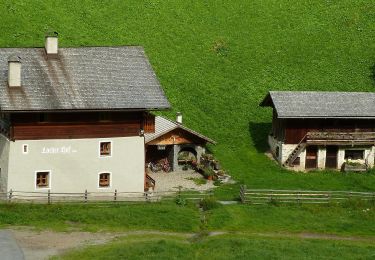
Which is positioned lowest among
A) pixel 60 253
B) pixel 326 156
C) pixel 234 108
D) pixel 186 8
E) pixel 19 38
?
pixel 60 253

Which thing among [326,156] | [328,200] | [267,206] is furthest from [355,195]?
[326,156]

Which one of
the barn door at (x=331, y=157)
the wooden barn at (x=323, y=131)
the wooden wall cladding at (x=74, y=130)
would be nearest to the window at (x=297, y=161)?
the wooden barn at (x=323, y=131)

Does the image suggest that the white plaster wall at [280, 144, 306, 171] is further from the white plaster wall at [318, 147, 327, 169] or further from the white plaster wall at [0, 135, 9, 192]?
the white plaster wall at [0, 135, 9, 192]

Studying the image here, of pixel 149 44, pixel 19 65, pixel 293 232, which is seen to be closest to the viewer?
pixel 293 232

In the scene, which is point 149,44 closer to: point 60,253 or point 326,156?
point 326,156

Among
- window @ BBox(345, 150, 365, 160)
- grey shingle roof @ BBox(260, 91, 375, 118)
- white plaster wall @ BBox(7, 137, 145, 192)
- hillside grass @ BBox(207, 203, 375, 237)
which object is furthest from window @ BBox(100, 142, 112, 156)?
window @ BBox(345, 150, 365, 160)

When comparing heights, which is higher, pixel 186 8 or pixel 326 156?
pixel 186 8
